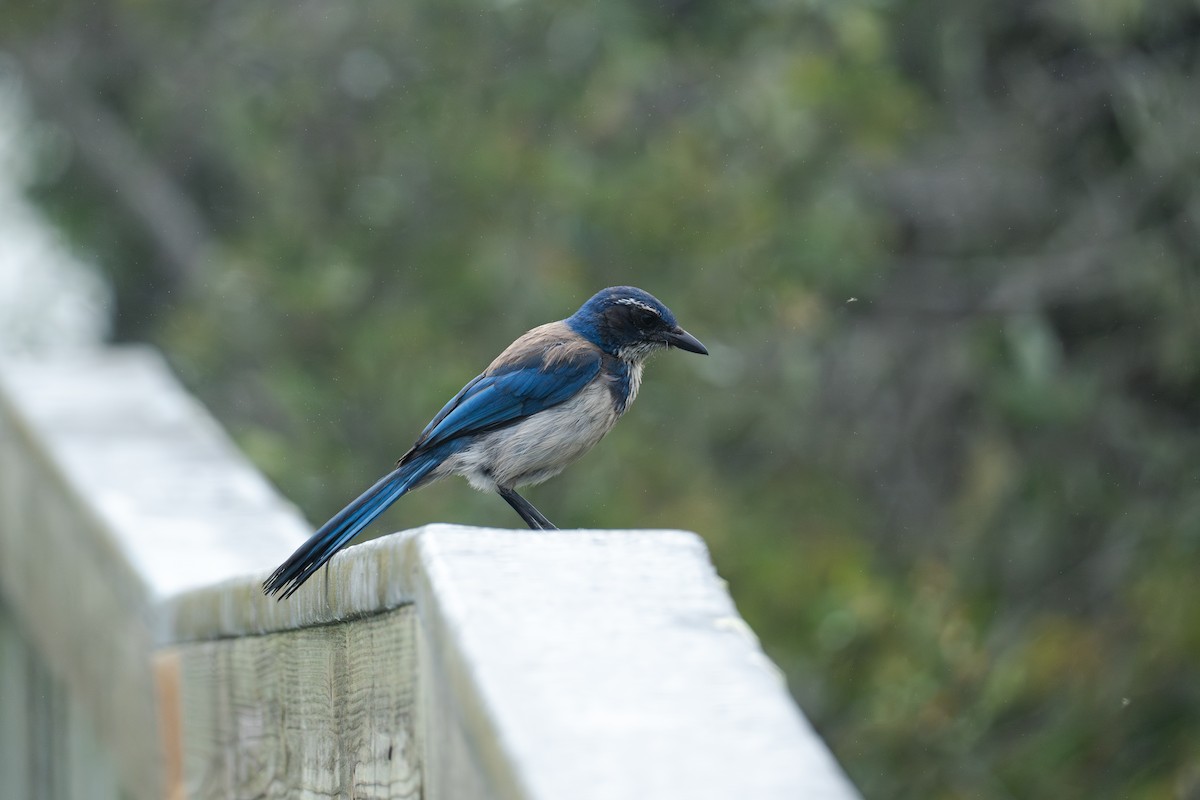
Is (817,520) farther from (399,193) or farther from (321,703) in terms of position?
(321,703)

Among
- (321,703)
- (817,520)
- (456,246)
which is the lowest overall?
(817,520)

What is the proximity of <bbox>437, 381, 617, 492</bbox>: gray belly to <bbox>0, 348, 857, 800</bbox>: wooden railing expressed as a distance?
0.53 meters

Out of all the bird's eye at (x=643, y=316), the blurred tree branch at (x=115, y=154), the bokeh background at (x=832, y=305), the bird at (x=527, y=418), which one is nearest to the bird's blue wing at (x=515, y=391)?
the bird at (x=527, y=418)

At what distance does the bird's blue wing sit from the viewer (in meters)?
4.39

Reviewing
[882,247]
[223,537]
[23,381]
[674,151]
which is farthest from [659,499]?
[223,537]

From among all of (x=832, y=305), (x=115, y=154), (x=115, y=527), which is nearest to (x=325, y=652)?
(x=115, y=527)

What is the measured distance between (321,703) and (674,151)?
5399 mm

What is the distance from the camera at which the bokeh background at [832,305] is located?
6410 millimetres

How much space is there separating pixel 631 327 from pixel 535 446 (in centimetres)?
55

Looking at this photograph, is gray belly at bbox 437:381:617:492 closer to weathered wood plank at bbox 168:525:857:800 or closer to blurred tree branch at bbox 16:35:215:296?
weathered wood plank at bbox 168:525:857:800

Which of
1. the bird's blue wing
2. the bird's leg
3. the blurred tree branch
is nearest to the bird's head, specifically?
the bird's blue wing

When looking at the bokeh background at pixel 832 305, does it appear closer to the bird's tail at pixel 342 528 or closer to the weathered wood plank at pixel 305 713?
the bird's tail at pixel 342 528

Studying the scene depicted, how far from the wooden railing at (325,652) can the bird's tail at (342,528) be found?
0.22ft

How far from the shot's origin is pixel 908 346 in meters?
9.46
